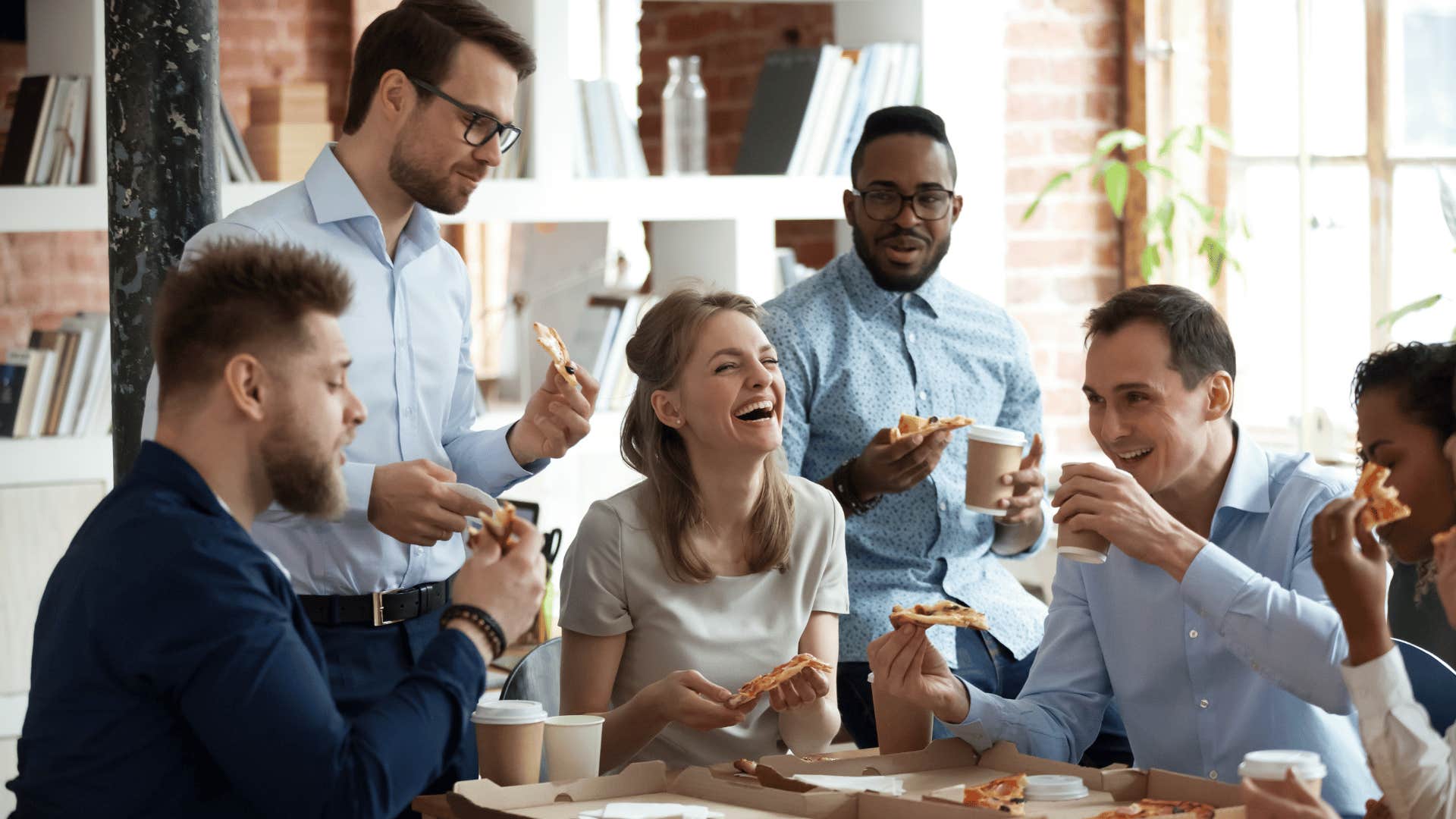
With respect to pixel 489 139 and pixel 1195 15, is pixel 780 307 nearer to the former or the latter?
pixel 489 139

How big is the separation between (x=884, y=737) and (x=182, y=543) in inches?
41.1

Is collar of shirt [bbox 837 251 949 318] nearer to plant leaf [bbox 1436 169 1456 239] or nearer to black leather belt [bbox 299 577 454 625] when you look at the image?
black leather belt [bbox 299 577 454 625]

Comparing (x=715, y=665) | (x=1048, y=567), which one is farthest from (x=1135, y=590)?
(x=1048, y=567)

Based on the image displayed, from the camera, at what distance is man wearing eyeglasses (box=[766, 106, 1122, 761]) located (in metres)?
3.05

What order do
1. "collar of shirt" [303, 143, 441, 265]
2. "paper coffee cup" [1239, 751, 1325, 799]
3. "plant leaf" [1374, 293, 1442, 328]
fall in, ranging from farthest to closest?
1. "plant leaf" [1374, 293, 1442, 328]
2. "collar of shirt" [303, 143, 441, 265]
3. "paper coffee cup" [1239, 751, 1325, 799]

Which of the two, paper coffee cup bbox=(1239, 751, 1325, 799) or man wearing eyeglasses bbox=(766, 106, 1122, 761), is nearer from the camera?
paper coffee cup bbox=(1239, 751, 1325, 799)

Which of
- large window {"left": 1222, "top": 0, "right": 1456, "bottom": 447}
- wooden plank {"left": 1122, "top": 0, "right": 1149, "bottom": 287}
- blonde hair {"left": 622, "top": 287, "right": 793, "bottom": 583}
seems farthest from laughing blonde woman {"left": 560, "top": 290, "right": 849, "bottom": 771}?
wooden plank {"left": 1122, "top": 0, "right": 1149, "bottom": 287}

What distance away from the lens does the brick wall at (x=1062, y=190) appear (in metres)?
4.92

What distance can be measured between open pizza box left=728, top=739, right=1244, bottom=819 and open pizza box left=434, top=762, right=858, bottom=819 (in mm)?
45

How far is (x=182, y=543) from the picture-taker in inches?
64.0

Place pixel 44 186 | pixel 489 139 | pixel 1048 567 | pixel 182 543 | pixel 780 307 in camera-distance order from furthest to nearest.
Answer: pixel 1048 567 → pixel 44 186 → pixel 780 307 → pixel 489 139 → pixel 182 543

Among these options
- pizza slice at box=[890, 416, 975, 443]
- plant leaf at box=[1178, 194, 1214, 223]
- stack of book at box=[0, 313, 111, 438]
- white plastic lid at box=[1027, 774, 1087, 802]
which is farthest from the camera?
plant leaf at box=[1178, 194, 1214, 223]

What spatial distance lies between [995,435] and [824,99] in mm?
1966

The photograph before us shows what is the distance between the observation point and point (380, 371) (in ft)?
8.17
